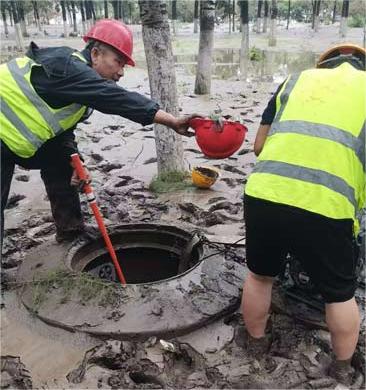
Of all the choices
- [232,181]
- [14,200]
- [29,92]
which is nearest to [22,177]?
[14,200]

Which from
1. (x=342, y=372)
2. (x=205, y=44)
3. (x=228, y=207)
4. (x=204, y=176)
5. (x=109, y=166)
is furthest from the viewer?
(x=205, y=44)

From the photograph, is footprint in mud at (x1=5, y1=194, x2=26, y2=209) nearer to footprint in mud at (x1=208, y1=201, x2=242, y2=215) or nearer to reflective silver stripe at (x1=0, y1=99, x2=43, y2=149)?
footprint in mud at (x1=208, y1=201, x2=242, y2=215)

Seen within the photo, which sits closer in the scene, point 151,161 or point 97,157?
point 151,161

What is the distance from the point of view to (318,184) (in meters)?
2.29

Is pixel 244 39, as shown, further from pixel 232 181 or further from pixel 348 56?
pixel 348 56

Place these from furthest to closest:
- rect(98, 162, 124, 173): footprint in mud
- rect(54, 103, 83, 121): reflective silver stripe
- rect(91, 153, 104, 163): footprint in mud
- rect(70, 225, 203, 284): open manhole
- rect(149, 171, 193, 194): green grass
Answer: rect(91, 153, 104, 163): footprint in mud, rect(98, 162, 124, 173): footprint in mud, rect(149, 171, 193, 194): green grass, rect(70, 225, 203, 284): open manhole, rect(54, 103, 83, 121): reflective silver stripe

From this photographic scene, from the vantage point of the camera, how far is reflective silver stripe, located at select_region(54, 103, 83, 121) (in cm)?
316

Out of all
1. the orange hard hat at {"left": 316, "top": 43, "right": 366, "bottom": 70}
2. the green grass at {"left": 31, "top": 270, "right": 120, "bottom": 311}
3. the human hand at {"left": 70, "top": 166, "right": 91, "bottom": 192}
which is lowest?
the green grass at {"left": 31, "top": 270, "right": 120, "bottom": 311}

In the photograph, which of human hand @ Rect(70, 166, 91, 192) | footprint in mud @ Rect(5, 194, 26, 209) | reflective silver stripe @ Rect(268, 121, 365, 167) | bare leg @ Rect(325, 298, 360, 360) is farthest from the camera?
footprint in mud @ Rect(5, 194, 26, 209)

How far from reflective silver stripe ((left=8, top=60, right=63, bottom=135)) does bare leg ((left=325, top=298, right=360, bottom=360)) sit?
2.09 meters

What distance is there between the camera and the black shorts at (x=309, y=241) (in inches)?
91.6

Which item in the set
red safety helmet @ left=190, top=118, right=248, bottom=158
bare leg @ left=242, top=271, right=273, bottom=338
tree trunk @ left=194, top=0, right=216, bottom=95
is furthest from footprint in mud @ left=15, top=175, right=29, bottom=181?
tree trunk @ left=194, top=0, right=216, bottom=95

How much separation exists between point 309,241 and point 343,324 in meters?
0.51

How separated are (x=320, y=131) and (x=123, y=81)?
553 inches
